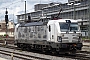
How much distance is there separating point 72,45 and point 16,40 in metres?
13.1

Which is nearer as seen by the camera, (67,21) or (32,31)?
(67,21)

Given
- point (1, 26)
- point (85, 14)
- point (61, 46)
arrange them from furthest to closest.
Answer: point (1, 26), point (85, 14), point (61, 46)

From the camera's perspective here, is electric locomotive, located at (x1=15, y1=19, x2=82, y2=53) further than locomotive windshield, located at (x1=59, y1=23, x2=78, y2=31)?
No

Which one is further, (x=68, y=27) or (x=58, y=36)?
(x=68, y=27)

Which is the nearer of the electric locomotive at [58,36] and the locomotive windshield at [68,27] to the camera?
the electric locomotive at [58,36]

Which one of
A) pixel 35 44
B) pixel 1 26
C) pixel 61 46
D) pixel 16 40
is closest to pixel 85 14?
pixel 16 40

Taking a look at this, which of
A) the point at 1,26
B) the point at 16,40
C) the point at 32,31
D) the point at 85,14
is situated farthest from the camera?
the point at 1,26

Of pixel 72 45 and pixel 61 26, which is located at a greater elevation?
pixel 61 26

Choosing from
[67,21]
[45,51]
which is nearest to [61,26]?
[67,21]

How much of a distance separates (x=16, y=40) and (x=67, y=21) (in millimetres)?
12693

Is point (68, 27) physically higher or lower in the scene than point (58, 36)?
higher

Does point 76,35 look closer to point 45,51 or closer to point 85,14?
point 45,51

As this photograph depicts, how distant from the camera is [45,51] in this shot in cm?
2609

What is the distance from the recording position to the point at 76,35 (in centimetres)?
2234
